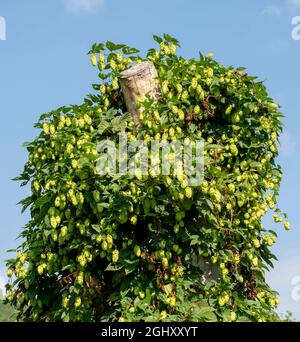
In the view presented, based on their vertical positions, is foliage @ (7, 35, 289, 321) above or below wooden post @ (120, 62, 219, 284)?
below

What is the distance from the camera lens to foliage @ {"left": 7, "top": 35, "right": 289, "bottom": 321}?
561 centimetres

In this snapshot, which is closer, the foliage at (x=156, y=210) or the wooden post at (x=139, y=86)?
the foliage at (x=156, y=210)

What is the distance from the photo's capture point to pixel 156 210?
561cm

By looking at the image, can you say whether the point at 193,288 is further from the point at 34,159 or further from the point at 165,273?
the point at 34,159

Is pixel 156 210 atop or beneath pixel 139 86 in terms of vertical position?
beneath

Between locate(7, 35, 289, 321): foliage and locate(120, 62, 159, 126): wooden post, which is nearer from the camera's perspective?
locate(7, 35, 289, 321): foliage

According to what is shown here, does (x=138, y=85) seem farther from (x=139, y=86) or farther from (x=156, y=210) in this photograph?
(x=156, y=210)

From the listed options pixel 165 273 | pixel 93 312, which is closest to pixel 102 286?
pixel 93 312

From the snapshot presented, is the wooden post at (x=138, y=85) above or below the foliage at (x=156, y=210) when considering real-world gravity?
above

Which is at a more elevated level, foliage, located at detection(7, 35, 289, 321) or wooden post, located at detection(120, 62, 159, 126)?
wooden post, located at detection(120, 62, 159, 126)

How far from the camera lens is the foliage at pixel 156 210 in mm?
5613

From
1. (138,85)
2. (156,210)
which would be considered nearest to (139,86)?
(138,85)

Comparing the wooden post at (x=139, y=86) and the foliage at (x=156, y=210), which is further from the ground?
the wooden post at (x=139, y=86)

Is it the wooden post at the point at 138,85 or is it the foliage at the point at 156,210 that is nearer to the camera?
the foliage at the point at 156,210
